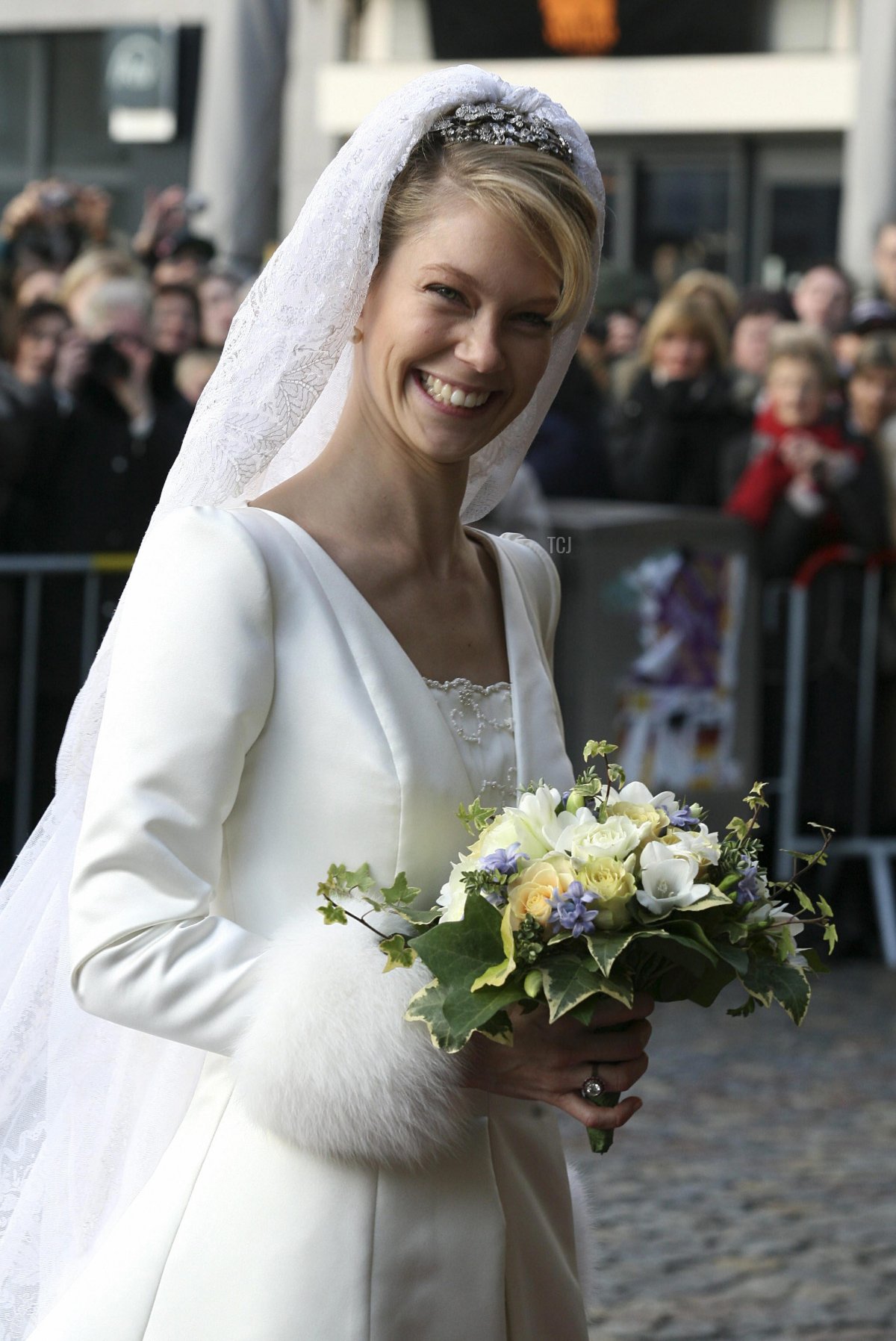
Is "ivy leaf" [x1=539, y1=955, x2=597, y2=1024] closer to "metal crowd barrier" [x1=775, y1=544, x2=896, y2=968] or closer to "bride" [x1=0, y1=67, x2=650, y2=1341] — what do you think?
"bride" [x1=0, y1=67, x2=650, y2=1341]

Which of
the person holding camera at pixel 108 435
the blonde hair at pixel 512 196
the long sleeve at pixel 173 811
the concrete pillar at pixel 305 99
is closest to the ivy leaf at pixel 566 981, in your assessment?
the long sleeve at pixel 173 811

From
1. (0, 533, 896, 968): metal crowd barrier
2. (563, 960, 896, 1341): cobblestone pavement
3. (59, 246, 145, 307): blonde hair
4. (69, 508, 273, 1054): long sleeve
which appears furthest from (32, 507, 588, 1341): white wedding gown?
(59, 246, 145, 307): blonde hair

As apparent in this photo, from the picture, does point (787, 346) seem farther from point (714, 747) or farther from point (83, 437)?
point (83, 437)

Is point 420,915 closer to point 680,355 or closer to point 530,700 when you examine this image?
point 530,700

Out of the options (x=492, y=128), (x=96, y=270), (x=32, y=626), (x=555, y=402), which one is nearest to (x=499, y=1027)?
(x=492, y=128)

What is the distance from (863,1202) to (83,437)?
12.3 ft

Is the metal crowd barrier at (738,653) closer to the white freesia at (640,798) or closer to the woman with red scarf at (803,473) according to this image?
the woman with red scarf at (803,473)

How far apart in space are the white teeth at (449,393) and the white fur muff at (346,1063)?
0.65m

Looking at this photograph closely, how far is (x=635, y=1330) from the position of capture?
412 centimetres

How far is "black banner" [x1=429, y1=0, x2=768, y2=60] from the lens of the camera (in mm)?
9086

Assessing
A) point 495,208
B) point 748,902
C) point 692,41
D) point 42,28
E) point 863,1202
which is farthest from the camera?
point 692,41

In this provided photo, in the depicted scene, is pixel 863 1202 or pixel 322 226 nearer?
pixel 322 226

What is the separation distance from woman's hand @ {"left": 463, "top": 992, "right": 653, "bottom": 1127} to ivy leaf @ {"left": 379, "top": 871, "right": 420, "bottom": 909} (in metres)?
0.16

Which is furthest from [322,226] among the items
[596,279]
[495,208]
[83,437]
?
[83,437]
